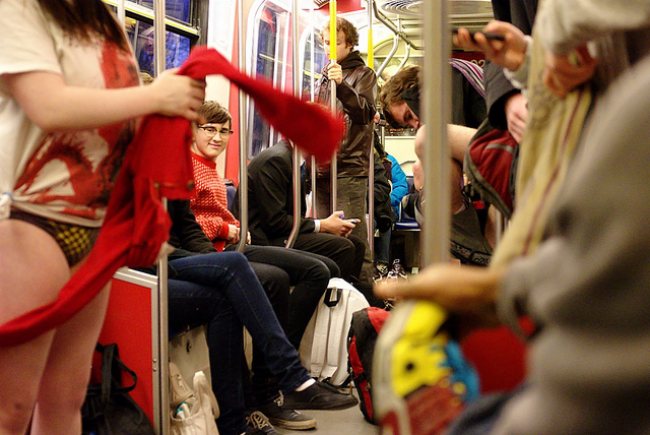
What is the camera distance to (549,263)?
55 cm

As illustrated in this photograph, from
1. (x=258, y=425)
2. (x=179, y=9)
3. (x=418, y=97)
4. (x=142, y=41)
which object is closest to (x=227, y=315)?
(x=258, y=425)

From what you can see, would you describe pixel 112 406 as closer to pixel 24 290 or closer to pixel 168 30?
pixel 24 290

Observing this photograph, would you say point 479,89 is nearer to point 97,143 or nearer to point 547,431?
point 97,143

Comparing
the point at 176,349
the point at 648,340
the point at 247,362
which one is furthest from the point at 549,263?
the point at 247,362

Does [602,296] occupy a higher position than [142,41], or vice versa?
[142,41]

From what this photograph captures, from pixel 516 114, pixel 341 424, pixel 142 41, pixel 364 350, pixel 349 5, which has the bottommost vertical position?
pixel 341 424

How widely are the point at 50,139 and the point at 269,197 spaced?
2270 millimetres

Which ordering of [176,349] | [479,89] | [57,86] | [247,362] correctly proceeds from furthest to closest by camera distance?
[247,362] → [176,349] → [479,89] → [57,86]

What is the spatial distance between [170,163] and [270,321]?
53.3 inches

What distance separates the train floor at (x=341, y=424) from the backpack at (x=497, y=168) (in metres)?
1.58

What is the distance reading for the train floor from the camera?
9.27 ft

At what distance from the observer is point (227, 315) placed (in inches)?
105

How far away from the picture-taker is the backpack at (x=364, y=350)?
9.45ft

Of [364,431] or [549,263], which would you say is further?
[364,431]
